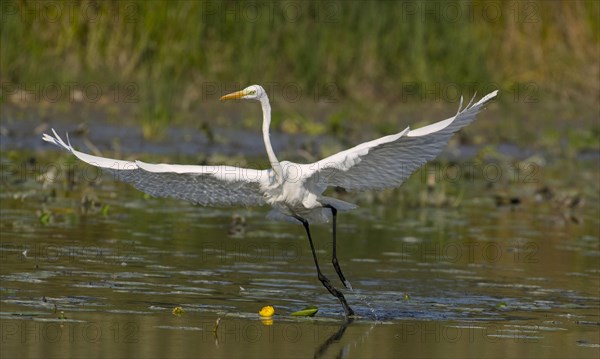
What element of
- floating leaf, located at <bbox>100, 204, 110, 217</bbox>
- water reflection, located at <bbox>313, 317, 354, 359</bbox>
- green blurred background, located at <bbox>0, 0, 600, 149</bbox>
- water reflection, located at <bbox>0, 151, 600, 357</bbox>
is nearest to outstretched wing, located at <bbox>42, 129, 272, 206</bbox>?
water reflection, located at <bbox>0, 151, 600, 357</bbox>

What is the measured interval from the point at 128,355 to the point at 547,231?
666 cm

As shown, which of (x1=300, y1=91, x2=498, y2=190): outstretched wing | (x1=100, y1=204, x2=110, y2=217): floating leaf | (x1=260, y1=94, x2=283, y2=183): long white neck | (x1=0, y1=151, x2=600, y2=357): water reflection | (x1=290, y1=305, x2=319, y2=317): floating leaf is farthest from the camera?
(x1=100, y1=204, x2=110, y2=217): floating leaf

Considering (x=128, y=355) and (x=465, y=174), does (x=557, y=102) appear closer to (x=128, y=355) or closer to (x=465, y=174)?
(x=465, y=174)

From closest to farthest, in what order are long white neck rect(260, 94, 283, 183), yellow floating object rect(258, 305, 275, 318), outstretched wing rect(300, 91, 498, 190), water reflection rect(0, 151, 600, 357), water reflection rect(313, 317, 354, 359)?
water reflection rect(313, 317, 354, 359) < water reflection rect(0, 151, 600, 357) < yellow floating object rect(258, 305, 275, 318) < outstretched wing rect(300, 91, 498, 190) < long white neck rect(260, 94, 283, 183)

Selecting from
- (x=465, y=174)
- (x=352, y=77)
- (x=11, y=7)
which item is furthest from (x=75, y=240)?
(x=352, y=77)

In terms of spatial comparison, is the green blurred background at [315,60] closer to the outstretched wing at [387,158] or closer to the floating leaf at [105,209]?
the floating leaf at [105,209]

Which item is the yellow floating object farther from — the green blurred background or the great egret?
the green blurred background

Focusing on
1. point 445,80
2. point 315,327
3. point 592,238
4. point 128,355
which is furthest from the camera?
point 445,80

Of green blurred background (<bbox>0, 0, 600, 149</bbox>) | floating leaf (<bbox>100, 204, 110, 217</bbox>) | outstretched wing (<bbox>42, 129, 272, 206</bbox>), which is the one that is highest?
green blurred background (<bbox>0, 0, 600, 149</bbox>)

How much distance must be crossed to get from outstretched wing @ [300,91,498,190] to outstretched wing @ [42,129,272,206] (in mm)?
394

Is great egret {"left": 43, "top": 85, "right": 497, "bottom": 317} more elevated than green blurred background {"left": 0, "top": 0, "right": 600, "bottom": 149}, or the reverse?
green blurred background {"left": 0, "top": 0, "right": 600, "bottom": 149}

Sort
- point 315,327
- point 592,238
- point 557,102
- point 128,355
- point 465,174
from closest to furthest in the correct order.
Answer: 1. point 128,355
2. point 315,327
3. point 592,238
4. point 465,174
5. point 557,102

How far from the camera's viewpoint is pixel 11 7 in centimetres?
1798

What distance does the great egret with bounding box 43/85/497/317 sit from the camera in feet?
28.1
